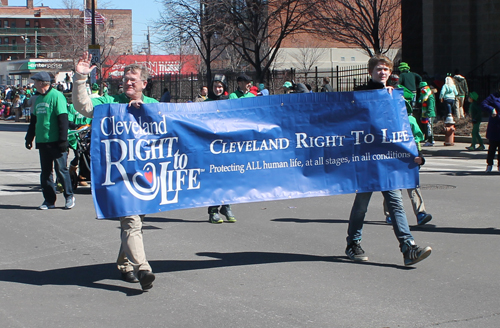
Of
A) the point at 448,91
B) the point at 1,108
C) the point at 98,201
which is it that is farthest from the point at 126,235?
the point at 1,108

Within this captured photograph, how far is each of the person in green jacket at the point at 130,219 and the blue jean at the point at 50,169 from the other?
443cm

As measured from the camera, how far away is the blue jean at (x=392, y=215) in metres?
6.21

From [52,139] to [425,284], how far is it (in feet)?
20.5

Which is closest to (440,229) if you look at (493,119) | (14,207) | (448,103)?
(493,119)

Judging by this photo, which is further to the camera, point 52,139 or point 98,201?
point 52,139

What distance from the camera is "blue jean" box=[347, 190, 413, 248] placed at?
6.21 meters

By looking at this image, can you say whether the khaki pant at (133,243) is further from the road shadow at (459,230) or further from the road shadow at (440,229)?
the road shadow at (459,230)

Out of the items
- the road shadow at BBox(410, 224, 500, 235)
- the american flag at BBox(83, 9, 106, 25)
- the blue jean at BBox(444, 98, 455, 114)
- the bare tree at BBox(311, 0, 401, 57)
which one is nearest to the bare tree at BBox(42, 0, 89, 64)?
the american flag at BBox(83, 9, 106, 25)

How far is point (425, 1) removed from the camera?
33.0 meters

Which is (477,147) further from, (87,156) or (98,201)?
(98,201)

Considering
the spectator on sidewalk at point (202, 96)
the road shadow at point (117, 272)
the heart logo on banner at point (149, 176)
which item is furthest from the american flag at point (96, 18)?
the heart logo on banner at point (149, 176)

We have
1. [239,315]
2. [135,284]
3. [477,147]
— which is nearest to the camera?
[239,315]

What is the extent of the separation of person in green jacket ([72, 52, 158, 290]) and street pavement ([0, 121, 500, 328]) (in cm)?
17

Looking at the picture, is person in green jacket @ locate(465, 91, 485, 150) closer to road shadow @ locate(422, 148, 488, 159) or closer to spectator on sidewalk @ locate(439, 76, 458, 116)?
road shadow @ locate(422, 148, 488, 159)
